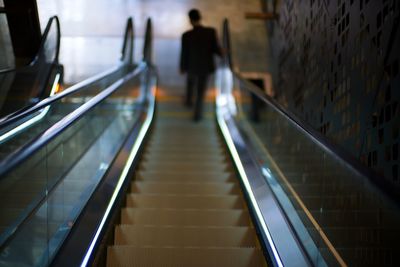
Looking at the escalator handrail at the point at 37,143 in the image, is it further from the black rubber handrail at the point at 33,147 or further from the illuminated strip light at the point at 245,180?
the illuminated strip light at the point at 245,180

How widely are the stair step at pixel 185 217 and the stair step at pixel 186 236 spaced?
0.33 meters

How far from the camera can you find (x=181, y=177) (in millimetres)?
6020

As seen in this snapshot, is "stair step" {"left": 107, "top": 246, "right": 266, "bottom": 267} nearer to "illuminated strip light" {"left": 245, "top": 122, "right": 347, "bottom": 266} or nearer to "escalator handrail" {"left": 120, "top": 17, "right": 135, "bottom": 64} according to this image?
Answer: "illuminated strip light" {"left": 245, "top": 122, "right": 347, "bottom": 266}

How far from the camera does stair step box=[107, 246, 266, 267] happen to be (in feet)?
13.4

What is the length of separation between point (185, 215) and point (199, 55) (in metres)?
4.46

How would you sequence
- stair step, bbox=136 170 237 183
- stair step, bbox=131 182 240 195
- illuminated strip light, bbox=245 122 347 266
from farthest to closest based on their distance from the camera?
stair step, bbox=136 170 237 183
stair step, bbox=131 182 240 195
illuminated strip light, bbox=245 122 347 266

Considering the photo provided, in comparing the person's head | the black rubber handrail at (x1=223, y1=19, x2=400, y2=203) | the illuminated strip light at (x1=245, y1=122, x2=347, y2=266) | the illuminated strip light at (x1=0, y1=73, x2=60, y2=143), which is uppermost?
the person's head

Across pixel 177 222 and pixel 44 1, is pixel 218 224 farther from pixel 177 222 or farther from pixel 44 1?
pixel 44 1

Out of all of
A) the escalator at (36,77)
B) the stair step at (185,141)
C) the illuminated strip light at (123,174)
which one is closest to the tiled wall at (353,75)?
the stair step at (185,141)

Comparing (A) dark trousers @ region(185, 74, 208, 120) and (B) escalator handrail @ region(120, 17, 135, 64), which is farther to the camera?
(B) escalator handrail @ region(120, 17, 135, 64)

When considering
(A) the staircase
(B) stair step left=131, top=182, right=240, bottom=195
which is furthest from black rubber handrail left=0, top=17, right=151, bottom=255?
(B) stair step left=131, top=182, right=240, bottom=195

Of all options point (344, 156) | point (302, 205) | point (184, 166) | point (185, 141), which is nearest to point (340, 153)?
point (344, 156)

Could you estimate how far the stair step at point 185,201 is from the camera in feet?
17.0

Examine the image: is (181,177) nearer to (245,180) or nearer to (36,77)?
(245,180)
